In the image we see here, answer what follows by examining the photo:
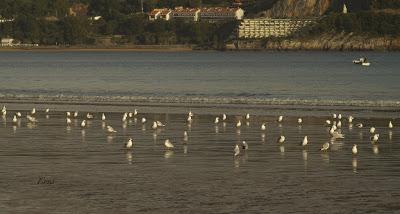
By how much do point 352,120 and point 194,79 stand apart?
5195 cm

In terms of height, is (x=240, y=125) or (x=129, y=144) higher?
(x=129, y=144)

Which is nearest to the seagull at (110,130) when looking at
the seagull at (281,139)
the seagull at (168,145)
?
the seagull at (168,145)

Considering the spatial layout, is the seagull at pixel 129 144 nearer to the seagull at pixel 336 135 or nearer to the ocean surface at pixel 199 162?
the ocean surface at pixel 199 162

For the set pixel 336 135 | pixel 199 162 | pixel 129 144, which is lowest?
pixel 336 135

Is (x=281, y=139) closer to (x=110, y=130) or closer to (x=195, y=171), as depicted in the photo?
(x=110, y=130)

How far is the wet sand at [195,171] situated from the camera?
79.2 feet

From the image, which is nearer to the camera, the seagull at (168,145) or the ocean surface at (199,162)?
the ocean surface at (199,162)

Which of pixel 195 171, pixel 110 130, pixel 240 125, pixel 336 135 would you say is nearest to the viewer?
pixel 195 171

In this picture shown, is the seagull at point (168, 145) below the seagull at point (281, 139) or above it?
above

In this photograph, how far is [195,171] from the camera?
28641 millimetres

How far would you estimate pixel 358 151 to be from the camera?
3294 cm

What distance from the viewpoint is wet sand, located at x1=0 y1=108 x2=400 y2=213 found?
24.1 m

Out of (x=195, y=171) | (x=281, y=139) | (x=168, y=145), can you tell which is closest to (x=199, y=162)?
(x=195, y=171)

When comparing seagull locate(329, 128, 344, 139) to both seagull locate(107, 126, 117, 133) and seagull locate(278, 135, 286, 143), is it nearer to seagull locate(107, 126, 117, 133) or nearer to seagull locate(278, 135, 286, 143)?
seagull locate(278, 135, 286, 143)
